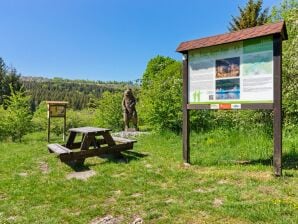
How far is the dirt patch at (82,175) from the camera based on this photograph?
6377mm

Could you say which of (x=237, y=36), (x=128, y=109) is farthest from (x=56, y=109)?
(x=237, y=36)

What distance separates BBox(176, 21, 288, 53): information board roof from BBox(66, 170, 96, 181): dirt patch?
3487 millimetres

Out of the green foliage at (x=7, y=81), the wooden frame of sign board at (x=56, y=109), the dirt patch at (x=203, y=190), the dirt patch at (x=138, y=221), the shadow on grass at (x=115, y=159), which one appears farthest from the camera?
the green foliage at (x=7, y=81)

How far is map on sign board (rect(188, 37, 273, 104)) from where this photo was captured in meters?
5.68

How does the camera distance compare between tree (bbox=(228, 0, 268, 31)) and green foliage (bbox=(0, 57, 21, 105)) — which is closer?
tree (bbox=(228, 0, 268, 31))

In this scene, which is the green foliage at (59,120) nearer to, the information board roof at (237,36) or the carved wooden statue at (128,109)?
the carved wooden statue at (128,109)

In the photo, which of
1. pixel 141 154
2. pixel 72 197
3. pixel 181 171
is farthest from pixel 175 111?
pixel 72 197

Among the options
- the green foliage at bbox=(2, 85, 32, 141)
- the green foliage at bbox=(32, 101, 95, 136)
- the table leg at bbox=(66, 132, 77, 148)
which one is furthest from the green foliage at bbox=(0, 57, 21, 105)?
the table leg at bbox=(66, 132, 77, 148)

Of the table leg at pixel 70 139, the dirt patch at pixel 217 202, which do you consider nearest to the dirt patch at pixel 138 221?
the dirt patch at pixel 217 202

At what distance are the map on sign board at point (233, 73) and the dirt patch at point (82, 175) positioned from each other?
285cm

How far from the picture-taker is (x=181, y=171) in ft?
20.5

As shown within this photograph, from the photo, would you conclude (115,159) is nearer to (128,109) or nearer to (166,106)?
(166,106)

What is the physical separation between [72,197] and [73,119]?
15915 mm

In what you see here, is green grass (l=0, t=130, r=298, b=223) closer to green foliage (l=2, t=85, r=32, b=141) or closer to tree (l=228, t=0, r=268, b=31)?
green foliage (l=2, t=85, r=32, b=141)
